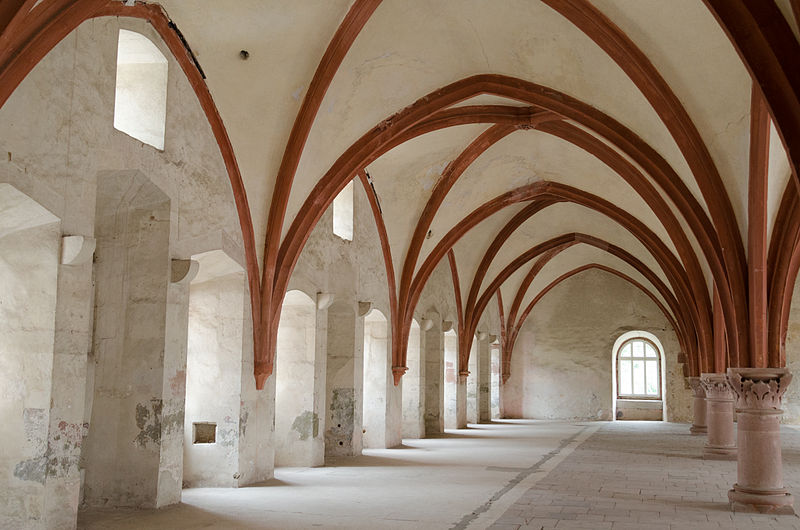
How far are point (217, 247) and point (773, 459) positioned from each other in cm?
658

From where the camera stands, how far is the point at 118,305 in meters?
8.05

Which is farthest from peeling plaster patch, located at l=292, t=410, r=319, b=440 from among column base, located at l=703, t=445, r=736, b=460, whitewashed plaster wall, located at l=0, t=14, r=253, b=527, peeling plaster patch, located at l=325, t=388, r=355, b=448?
column base, located at l=703, t=445, r=736, b=460

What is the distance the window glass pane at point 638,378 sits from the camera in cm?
2684

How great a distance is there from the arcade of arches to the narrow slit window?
0.13 ft

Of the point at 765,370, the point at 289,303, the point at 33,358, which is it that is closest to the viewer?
the point at 33,358

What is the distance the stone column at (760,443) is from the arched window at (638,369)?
19.1m

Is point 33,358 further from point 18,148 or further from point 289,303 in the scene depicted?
point 289,303

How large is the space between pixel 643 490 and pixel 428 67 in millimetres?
6280

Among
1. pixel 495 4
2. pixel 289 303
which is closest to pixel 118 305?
pixel 289 303

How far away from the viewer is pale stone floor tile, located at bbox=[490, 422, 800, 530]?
747 cm

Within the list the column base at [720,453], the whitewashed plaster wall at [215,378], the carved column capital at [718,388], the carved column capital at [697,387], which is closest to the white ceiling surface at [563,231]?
the carved column capital at [697,387]

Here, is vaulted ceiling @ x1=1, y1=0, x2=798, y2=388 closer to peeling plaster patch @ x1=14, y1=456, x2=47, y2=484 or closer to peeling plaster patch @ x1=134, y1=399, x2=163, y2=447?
peeling plaster patch @ x1=134, y1=399, x2=163, y2=447

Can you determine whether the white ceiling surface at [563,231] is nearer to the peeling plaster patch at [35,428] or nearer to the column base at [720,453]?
the column base at [720,453]

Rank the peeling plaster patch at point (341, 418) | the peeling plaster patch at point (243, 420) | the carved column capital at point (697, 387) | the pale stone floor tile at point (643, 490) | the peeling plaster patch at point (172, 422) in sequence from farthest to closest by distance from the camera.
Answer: the carved column capital at point (697, 387)
the peeling plaster patch at point (341, 418)
the peeling plaster patch at point (243, 420)
the peeling plaster patch at point (172, 422)
the pale stone floor tile at point (643, 490)
